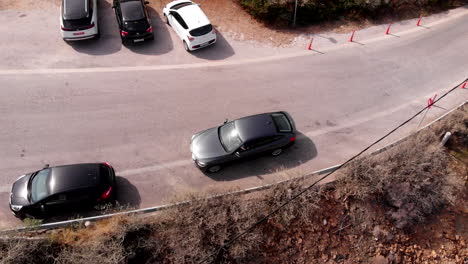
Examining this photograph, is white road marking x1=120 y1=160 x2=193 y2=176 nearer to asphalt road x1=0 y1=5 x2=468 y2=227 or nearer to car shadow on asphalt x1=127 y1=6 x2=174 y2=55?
asphalt road x1=0 y1=5 x2=468 y2=227

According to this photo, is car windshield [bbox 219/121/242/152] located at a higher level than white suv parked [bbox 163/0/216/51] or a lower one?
lower

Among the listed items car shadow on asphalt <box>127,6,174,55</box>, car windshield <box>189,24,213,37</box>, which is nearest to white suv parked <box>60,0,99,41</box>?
car shadow on asphalt <box>127,6,174,55</box>

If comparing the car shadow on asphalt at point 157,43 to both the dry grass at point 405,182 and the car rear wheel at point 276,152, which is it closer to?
the car rear wheel at point 276,152

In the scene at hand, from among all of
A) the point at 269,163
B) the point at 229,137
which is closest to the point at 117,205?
the point at 229,137

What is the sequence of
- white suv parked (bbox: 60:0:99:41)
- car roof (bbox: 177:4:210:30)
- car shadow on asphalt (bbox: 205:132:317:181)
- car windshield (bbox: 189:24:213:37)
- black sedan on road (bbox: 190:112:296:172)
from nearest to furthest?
black sedan on road (bbox: 190:112:296:172) < car shadow on asphalt (bbox: 205:132:317:181) < white suv parked (bbox: 60:0:99:41) < car windshield (bbox: 189:24:213:37) < car roof (bbox: 177:4:210:30)

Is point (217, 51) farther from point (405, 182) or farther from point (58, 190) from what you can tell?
point (405, 182)

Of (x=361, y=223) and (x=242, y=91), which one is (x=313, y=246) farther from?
(x=242, y=91)

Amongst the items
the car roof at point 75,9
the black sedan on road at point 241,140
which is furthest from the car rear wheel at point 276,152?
the car roof at point 75,9
